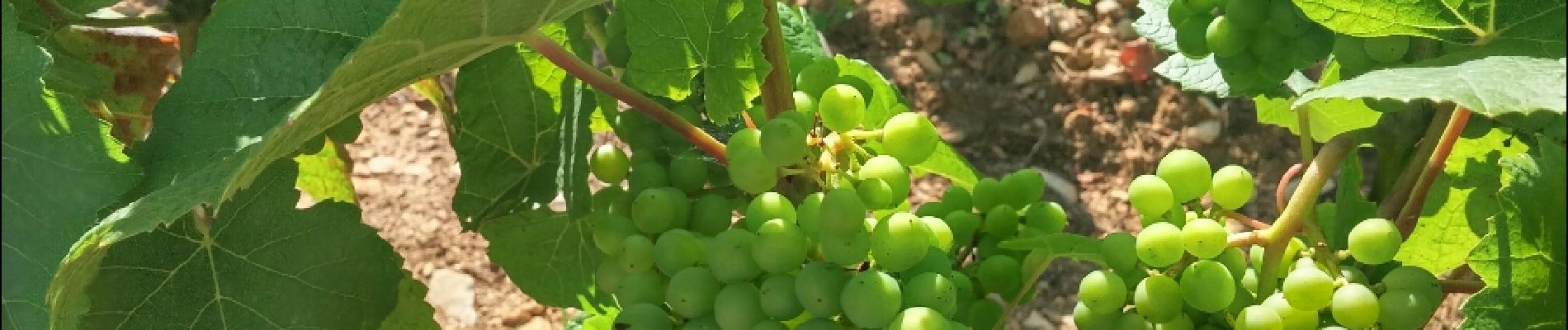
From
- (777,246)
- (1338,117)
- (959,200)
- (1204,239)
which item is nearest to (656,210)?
(777,246)

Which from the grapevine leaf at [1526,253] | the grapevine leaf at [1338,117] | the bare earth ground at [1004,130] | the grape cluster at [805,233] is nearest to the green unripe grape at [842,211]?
the grape cluster at [805,233]

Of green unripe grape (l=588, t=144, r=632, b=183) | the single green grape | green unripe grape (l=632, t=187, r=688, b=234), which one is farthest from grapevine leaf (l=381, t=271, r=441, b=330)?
the single green grape

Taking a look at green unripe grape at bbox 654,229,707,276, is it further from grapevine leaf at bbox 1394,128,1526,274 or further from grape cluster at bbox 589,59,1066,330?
grapevine leaf at bbox 1394,128,1526,274

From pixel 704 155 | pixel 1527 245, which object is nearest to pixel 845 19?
pixel 704 155

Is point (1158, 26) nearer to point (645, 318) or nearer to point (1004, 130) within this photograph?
point (645, 318)

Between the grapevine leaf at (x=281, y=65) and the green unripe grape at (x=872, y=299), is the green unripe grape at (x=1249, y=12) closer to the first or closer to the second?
the green unripe grape at (x=872, y=299)

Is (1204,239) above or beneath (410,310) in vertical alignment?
above

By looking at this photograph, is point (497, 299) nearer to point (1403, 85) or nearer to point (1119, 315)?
point (1119, 315)
